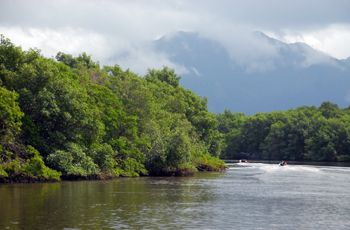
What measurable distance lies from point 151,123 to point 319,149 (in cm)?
9669

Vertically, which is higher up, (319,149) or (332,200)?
(319,149)

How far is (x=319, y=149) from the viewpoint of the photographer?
7013 inches

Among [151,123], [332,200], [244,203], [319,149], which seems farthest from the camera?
[319,149]

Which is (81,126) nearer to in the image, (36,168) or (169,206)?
(36,168)

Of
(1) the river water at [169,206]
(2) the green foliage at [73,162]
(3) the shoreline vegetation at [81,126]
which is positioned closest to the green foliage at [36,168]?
(3) the shoreline vegetation at [81,126]

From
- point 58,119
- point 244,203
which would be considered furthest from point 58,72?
point 244,203

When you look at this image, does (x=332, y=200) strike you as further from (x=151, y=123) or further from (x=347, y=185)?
(x=151, y=123)

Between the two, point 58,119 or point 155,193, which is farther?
point 58,119

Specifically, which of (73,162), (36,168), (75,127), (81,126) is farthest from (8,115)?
(81,126)

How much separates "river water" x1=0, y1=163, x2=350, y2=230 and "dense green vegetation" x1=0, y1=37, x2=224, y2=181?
495 cm

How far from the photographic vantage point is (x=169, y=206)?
4753cm

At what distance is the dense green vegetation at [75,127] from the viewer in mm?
66688

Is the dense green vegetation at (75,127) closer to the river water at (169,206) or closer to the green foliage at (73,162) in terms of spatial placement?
the green foliage at (73,162)

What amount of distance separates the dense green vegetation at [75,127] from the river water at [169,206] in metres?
4.95
